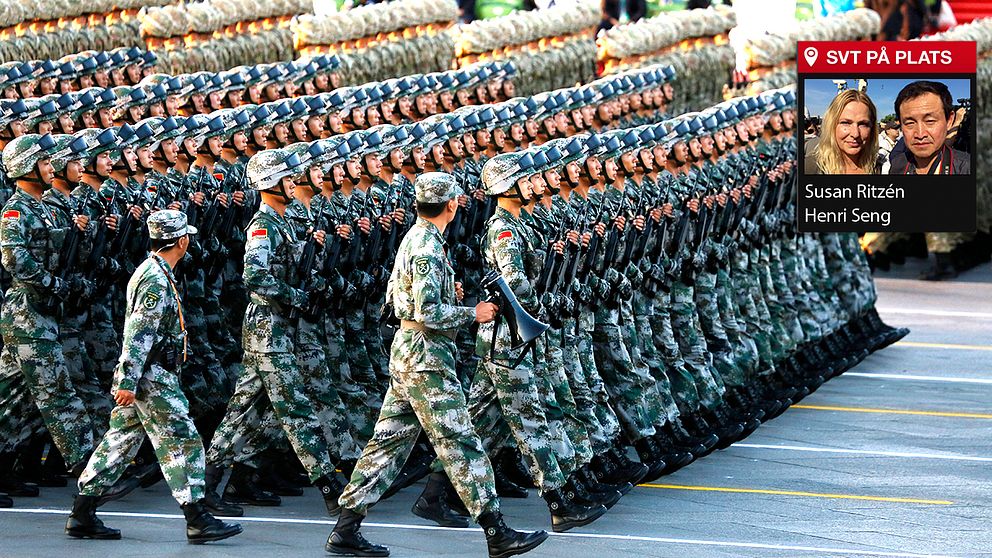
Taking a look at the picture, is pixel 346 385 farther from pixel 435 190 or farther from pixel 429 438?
pixel 435 190

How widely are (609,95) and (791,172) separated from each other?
7.11 ft

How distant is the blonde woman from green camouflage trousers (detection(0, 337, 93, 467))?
4142mm

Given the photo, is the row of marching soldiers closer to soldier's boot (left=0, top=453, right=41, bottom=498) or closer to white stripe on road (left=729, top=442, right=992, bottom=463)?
soldier's boot (left=0, top=453, right=41, bottom=498)

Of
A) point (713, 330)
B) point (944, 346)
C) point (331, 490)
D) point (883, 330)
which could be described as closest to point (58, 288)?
point (331, 490)

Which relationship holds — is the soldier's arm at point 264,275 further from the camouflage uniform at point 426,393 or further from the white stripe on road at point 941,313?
the white stripe on road at point 941,313

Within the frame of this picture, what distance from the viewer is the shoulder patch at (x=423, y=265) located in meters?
10.6

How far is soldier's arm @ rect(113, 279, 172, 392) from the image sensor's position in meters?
10.8

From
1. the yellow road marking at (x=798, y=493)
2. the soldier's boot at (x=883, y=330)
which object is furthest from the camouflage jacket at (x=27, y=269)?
the soldier's boot at (x=883, y=330)

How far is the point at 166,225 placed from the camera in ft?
36.3

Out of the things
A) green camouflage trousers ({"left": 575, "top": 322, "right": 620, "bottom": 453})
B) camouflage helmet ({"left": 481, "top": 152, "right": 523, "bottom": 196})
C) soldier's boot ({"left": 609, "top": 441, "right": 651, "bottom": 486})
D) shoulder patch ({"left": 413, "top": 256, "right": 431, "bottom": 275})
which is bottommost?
soldier's boot ({"left": 609, "top": 441, "right": 651, "bottom": 486})

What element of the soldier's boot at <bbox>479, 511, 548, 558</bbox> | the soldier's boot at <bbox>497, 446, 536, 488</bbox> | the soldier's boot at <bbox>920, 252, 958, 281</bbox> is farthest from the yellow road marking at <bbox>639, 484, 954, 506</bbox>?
the soldier's boot at <bbox>920, 252, 958, 281</bbox>

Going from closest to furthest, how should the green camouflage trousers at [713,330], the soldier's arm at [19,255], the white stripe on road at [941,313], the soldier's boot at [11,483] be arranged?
the soldier's arm at [19,255], the soldier's boot at [11,483], the green camouflage trousers at [713,330], the white stripe on road at [941,313]

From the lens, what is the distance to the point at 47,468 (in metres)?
12.6

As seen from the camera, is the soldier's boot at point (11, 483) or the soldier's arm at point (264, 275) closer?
the soldier's arm at point (264, 275)
